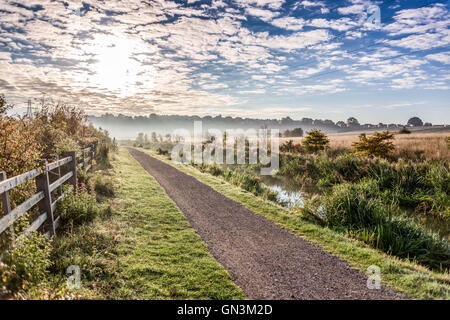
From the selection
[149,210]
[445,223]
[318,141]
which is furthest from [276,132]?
[149,210]

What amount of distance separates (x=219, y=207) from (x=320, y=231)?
3.69 m

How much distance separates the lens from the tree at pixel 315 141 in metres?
24.7

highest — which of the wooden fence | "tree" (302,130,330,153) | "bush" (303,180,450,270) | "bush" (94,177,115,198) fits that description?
"tree" (302,130,330,153)

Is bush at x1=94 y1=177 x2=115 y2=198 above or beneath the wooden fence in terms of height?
beneath

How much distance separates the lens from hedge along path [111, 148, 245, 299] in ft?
13.4

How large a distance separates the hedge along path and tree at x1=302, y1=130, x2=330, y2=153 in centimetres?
1939

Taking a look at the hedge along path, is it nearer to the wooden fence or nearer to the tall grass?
the wooden fence

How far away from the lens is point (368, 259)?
535 centimetres

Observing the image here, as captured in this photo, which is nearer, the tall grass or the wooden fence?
the wooden fence

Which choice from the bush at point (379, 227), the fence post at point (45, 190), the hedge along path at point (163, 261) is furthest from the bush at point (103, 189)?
the bush at point (379, 227)

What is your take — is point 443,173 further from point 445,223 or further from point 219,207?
point 219,207

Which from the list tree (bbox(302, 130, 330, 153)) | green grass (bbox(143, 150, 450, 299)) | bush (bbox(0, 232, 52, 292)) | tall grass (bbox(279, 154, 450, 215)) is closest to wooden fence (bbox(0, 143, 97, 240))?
bush (bbox(0, 232, 52, 292))

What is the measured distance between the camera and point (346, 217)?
26.2ft
